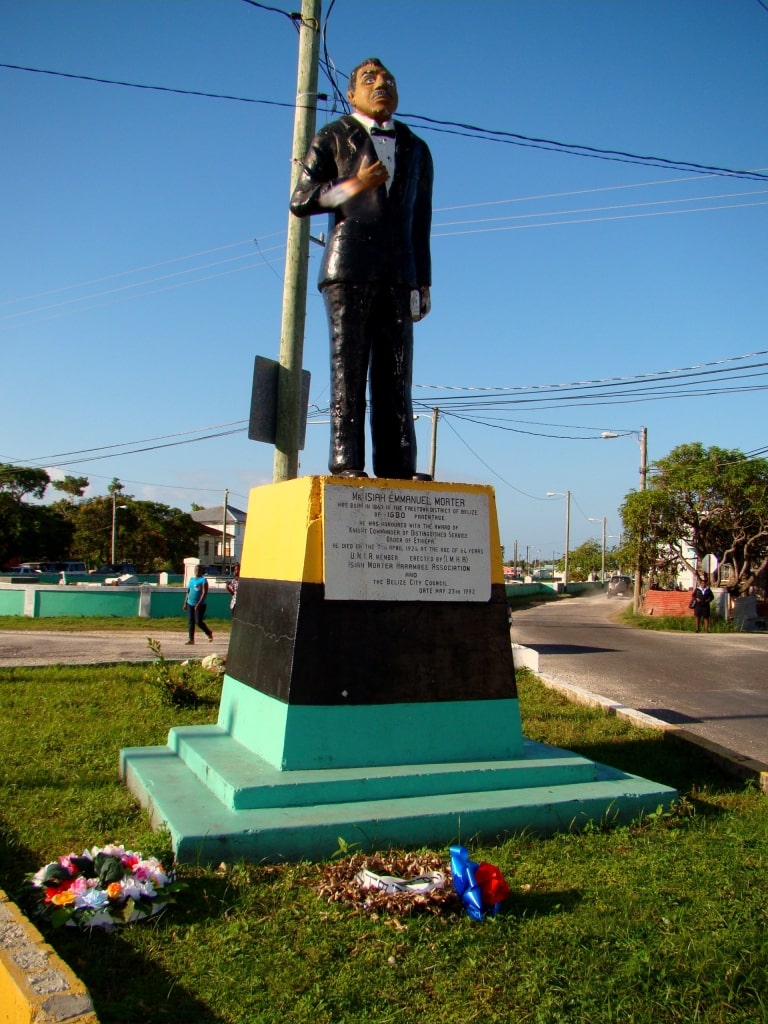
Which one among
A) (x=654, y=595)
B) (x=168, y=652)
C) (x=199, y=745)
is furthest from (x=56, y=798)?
(x=654, y=595)

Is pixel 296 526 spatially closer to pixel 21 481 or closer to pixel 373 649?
pixel 373 649

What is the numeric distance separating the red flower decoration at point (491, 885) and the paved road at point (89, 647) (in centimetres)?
820

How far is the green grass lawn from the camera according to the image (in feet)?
8.12

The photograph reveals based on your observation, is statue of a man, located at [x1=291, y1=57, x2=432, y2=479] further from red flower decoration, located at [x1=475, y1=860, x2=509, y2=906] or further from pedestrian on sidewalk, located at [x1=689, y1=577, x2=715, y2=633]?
A: pedestrian on sidewalk, located at [x1=689, y1=577, x2=715, y2=633]

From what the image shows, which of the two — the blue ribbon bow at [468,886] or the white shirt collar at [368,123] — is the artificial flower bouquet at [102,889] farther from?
the white shirt collar at [368,123]

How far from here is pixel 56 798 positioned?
449cm

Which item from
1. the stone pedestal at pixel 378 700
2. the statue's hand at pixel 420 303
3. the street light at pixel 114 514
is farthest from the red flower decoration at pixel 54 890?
the street light at pixel 114 514

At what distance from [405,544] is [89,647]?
10449mm

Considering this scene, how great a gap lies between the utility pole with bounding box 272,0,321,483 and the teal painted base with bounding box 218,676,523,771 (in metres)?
2.72

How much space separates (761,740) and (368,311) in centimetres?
504

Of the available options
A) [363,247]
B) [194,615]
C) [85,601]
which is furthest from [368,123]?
[85,601]

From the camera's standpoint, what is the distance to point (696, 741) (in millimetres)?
6203

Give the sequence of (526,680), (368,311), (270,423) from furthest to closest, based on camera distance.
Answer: (526,680)
(270,423)
(368,311)

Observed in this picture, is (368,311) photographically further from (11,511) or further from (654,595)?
(11,511)
